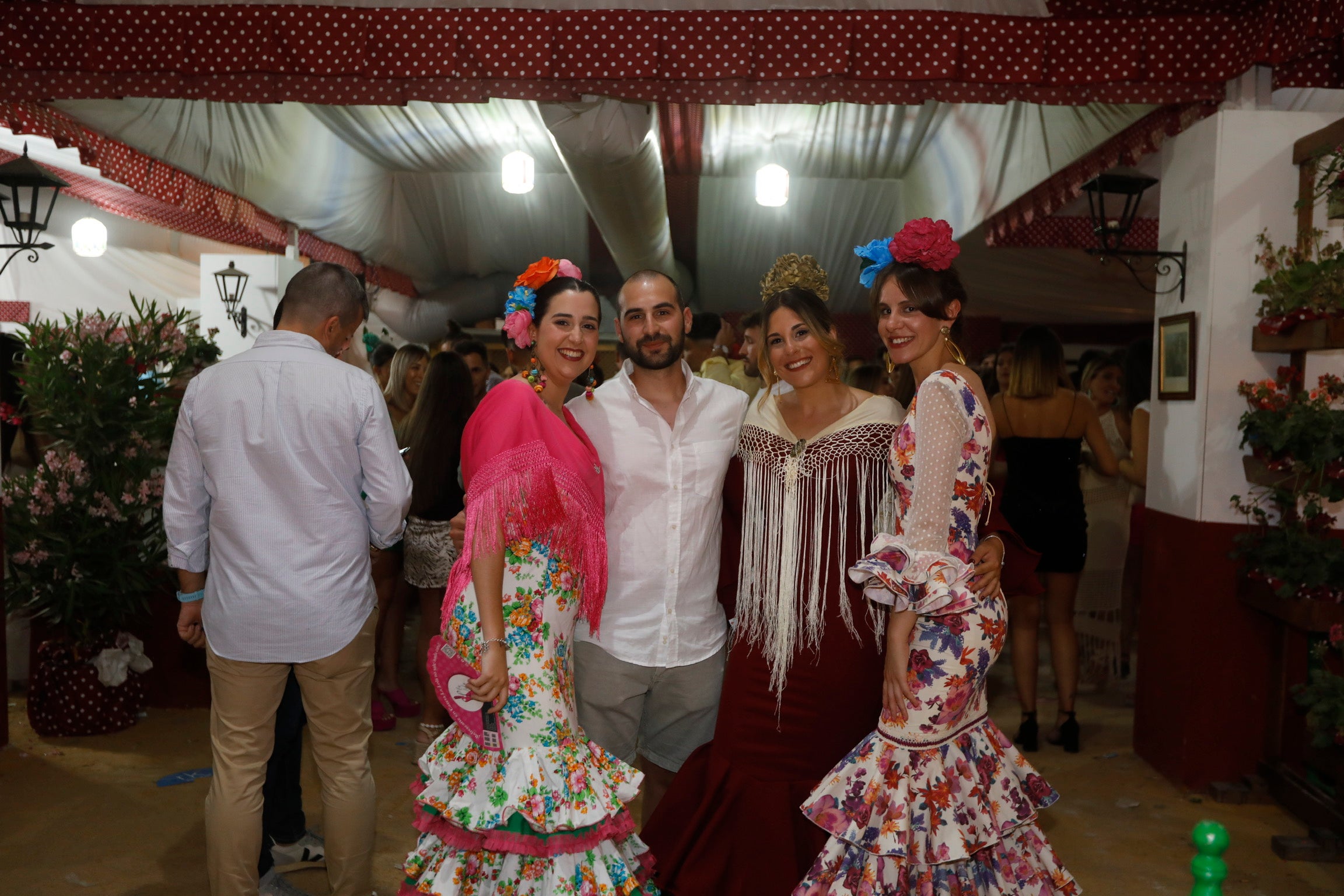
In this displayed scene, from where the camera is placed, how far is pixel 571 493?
2.40 metres

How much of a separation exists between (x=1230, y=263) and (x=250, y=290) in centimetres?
712

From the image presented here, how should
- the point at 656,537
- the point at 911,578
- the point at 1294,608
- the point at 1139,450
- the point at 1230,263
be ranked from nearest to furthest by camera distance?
the point at 911,578 → the point at 656,537 → the point at 1294,608 → the point at 1230,263 → the point at 1139,450

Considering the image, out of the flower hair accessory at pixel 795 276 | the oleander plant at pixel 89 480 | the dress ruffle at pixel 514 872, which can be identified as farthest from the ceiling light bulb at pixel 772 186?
the dress ruffle at pixel 514 872

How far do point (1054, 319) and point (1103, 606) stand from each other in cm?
818

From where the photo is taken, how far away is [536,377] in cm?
247

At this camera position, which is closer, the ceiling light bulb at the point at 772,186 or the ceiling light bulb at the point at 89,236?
Result: the ceiling light bulb at the point at 772,186

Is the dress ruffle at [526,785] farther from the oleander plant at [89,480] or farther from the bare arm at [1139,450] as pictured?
the bare arm at [1139,450]

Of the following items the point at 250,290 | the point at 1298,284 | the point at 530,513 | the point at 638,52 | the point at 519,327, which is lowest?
the point at 530,513

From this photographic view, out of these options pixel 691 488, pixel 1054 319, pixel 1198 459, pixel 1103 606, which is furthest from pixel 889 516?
pixel 1054 319

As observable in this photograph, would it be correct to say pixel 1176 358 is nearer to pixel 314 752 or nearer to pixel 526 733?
pixel 526 733

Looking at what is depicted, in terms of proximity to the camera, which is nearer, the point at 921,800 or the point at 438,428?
the point at 921,800

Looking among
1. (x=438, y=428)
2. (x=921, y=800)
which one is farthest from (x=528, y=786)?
(x=438, y=428)

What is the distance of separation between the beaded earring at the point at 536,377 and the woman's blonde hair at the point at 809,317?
1.86 ft

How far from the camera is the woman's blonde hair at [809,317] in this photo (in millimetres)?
2547
